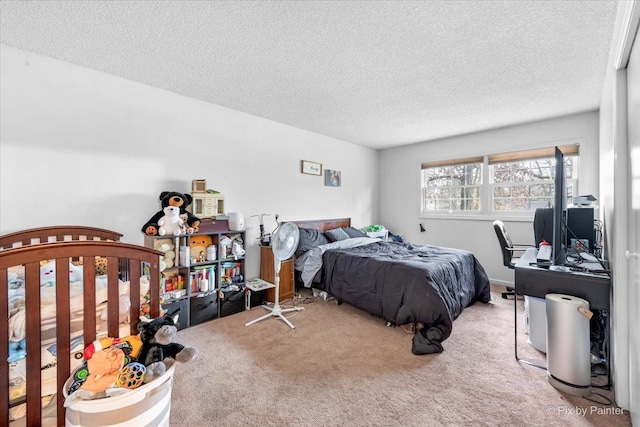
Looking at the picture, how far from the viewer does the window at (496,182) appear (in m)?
Result: 3.84

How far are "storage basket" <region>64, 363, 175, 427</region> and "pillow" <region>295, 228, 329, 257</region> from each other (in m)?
Result: 2.57

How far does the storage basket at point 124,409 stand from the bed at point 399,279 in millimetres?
1867

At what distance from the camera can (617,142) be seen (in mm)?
1695

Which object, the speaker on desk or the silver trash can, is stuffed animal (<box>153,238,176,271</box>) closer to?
the silver trash can

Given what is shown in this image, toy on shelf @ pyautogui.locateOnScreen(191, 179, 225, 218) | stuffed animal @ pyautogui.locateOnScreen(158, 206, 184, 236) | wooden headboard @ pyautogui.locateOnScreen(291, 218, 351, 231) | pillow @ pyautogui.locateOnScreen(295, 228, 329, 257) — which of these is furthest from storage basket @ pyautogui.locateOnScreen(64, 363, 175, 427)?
wooden headboard @ pyautogui.locateOnScreen(291, 218, 351, 231)

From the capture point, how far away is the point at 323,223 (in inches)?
179

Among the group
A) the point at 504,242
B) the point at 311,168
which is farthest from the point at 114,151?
the point at 504,242

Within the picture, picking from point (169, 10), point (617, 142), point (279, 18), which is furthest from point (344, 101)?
point (617, 142)

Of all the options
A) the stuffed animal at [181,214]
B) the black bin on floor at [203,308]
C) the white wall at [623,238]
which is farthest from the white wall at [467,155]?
the stuffed animal at [181,214]

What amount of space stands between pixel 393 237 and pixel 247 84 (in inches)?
142

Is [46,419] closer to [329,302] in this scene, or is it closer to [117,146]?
[117,146]

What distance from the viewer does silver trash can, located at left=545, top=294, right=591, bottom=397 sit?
174cm

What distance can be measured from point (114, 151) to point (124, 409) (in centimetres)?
235

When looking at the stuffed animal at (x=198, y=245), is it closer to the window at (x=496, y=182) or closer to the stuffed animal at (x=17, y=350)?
the stuffed animal at (x=17, y=350)
